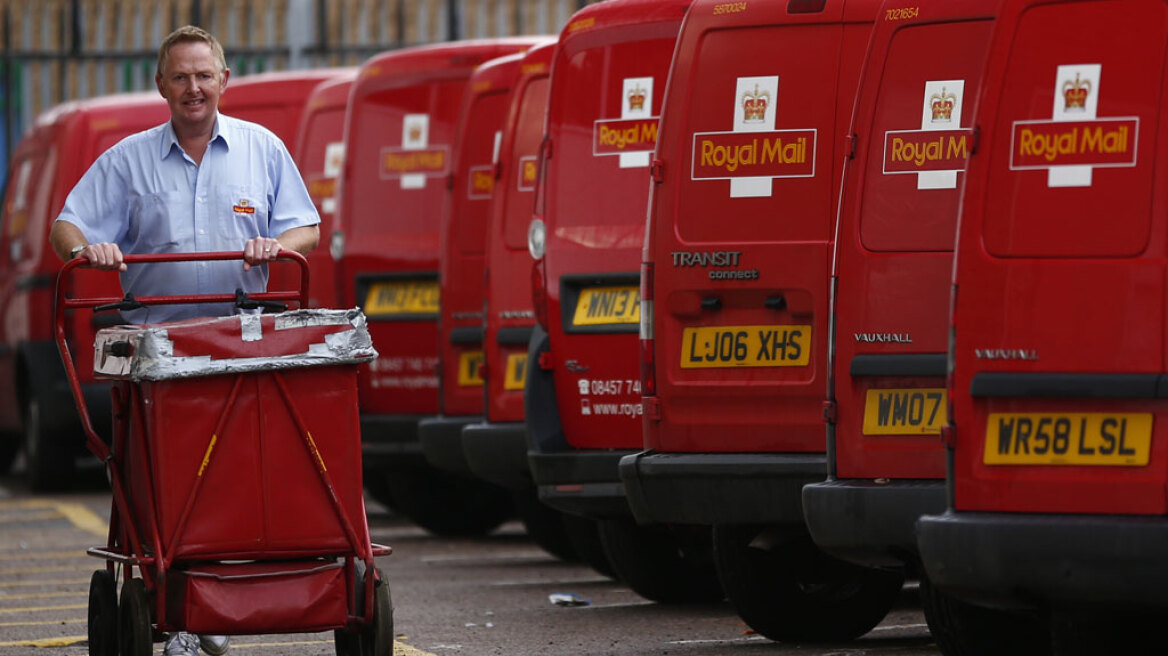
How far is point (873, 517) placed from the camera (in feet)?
24.1

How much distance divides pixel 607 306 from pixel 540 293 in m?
0.41

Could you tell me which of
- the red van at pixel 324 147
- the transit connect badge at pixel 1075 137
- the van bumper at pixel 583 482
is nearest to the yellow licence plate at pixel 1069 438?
the transit connect badge at pixel 1075 137

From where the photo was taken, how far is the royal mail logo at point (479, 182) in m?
12.3

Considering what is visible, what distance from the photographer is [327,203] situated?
14.7 metres

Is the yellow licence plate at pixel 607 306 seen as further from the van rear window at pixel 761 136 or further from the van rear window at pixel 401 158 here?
the van rear window at pixel 401 158

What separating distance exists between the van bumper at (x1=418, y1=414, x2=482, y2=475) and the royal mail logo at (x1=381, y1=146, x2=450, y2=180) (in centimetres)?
138

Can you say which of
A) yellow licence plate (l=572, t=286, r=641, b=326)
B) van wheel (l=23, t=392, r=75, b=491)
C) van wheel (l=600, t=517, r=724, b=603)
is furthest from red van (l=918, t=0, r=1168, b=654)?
van wheel (l=23, t=392, r=75, b=491)

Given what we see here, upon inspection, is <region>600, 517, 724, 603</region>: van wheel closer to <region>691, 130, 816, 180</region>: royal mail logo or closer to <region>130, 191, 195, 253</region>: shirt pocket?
<region>691, 130, 816, 180</region>: royal mail logo

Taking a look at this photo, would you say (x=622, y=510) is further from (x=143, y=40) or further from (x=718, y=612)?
Answer: (x=143, y=40)

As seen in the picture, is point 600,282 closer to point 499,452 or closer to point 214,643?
point 499,452

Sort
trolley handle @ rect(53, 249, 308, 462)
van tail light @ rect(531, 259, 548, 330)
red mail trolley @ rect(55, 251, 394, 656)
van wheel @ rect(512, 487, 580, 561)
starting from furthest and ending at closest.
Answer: van wheel @ rect(512, 487, 580, 561)
van tail light @ rect(531, 259, 548, 330)
trolley handle @ rect(53, 249, 308, 462)
red mail trolley @ rect(55, 251, 394, 656)

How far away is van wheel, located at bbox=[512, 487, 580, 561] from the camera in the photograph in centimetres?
1212

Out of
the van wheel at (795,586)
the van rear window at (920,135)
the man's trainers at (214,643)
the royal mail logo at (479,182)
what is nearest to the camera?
the man's trainers at (214,643)

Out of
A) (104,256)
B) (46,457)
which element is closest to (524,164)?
(104,256)
